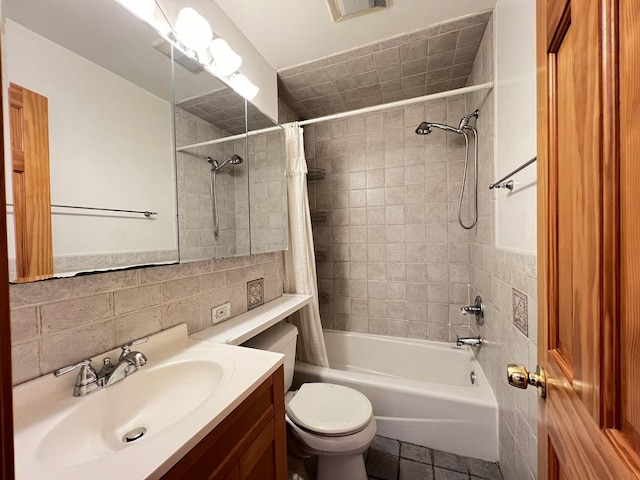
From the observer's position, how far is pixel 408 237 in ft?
6.80

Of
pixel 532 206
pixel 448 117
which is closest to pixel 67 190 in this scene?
pixel 532 206

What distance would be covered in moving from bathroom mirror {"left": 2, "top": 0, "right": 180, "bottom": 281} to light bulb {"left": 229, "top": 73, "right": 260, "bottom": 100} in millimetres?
360

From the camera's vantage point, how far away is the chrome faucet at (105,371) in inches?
26.6

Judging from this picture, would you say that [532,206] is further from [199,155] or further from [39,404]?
[39,404]

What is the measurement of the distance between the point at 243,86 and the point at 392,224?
4.72 ft

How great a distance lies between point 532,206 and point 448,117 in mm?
1374

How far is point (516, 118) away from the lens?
1015mm

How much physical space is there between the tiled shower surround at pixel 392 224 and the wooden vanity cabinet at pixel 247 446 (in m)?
1.44

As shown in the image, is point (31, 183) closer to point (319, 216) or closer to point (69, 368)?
point (69, 368)

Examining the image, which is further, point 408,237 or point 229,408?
point 408,237

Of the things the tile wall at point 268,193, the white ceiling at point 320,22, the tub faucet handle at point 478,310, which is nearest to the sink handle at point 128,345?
the tile wall at point 268,193

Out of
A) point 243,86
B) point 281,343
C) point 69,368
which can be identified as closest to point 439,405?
point 281,343

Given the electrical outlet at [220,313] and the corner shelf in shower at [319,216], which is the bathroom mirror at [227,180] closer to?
the electrical outlet at [220,313]

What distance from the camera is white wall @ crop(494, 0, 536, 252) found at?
88 cm
